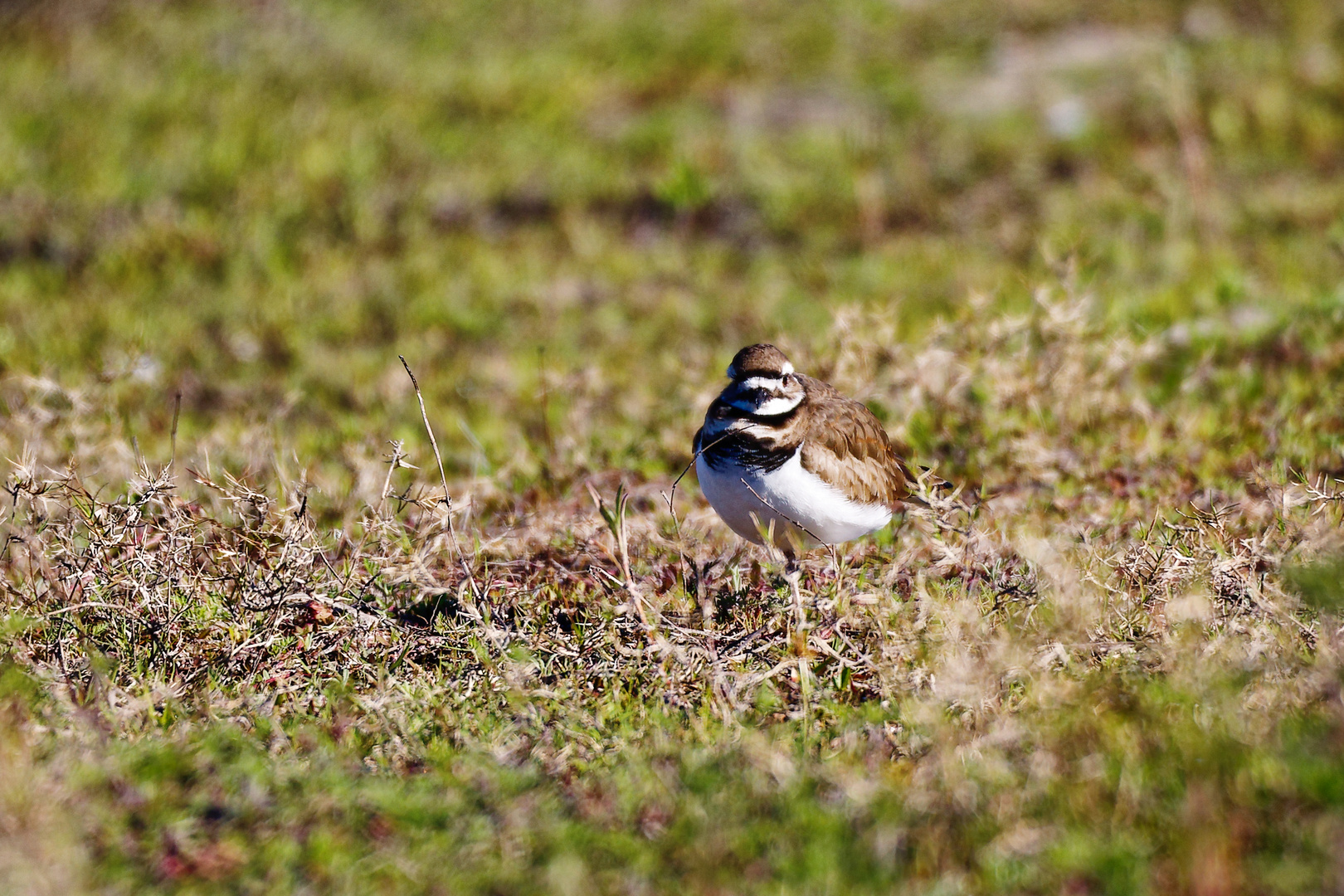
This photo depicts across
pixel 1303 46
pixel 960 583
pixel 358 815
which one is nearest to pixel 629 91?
pixel 1303 46

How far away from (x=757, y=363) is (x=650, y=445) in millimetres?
1646

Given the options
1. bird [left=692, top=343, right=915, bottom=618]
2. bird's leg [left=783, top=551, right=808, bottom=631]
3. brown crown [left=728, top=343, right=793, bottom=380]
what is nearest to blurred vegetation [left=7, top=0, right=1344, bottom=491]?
bird [left=692, top=343, right=915, bottom=618]

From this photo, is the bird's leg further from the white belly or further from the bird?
the white belly

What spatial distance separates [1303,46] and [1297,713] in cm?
830

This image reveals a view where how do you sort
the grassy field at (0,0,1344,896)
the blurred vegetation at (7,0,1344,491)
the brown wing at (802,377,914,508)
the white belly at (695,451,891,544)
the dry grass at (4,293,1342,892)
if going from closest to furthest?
the grassy field at (0,0,1344,896)
the dry grass at (4,293,1342,892)
the white belly at (695,451,891,544)
the brown wing at (802,377,914,508)
the blurred vegetation at (7,0,1344,491)

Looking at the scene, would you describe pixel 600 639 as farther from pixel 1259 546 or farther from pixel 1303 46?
pixel 1303 46

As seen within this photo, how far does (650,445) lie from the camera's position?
5445 millimetres

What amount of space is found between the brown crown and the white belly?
0.25m

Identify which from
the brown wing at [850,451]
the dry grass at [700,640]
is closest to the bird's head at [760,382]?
the brown wing at [850,451]

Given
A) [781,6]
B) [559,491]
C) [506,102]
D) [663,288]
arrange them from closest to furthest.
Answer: [559,491] < [663,288] < [506,102] < [781,6]

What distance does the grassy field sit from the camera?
111 inches

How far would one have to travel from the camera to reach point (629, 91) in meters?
10.4

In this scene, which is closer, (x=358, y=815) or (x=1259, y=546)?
(x=358, y=815)

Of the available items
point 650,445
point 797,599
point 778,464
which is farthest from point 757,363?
point 650,445
